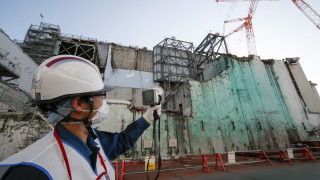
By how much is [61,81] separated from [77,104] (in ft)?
0.83

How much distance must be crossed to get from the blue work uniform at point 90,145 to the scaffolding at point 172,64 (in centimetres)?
1969

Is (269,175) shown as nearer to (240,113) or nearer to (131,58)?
(240,113)

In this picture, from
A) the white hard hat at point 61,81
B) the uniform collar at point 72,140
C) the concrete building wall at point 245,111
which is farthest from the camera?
the concrete building wall at point 245,111

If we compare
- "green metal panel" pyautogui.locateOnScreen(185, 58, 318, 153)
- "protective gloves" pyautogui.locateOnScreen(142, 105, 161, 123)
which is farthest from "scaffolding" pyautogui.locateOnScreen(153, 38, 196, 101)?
"protective gloves" pyautogui.locateOnScreen(142, 105, 161, 123)

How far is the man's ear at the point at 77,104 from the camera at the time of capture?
126 centimetres

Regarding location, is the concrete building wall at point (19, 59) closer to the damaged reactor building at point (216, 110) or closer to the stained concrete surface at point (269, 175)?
the damaged reactor building at point (216, 110)

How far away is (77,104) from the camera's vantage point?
1.29 metres

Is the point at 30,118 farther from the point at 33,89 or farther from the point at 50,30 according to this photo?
the point at 50,30

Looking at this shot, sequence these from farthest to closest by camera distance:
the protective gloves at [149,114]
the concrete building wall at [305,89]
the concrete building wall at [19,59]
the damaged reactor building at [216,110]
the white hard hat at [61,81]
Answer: the concrete building wall at [305,89] < the concrete building wall at [19,59] < the damaged reactor building at [216,110] < the protective gloves at [149,114] < the white hard hat at [61,81]

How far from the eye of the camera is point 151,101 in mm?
2123

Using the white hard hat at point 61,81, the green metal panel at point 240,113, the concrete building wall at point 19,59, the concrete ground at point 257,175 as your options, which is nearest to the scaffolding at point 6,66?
the concrete building wall at point 19,59

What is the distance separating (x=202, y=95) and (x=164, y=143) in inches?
211

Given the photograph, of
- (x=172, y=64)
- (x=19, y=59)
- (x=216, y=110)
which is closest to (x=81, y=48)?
(x=19, y=59)

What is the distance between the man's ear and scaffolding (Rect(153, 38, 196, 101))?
2039cm
